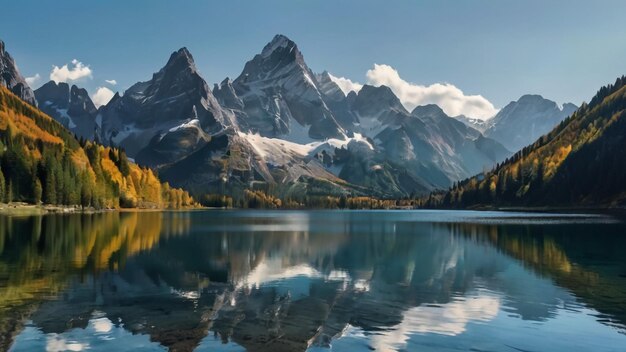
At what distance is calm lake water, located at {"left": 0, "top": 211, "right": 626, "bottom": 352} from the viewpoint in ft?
90.8

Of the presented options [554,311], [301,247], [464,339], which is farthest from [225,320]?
[301,247]

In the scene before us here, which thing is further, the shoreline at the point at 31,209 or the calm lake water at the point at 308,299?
the shoreline at the point at 31,209

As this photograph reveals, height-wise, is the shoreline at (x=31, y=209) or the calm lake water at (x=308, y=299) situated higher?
the shoreline at (x=31, y=209)

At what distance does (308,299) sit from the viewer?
3984 centimetres

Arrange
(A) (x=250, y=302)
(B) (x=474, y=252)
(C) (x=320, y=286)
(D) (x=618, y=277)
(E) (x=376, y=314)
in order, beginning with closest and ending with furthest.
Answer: (E) (x=376, y=314) → (A) (x=250, y=302) → (C) (x=320, y=286) → (D) (x=618, y=277) → (B) (x=474, y=252)

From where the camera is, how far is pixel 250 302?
38000mm

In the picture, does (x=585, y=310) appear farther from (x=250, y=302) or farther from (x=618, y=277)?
(x=250, y=302)

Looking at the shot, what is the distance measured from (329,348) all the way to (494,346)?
8.62 metres

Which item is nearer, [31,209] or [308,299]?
[308,299]

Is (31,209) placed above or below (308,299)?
above

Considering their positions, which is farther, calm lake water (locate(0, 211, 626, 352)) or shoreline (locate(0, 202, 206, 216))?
shoreline (locate(0, 202, 206, 216))

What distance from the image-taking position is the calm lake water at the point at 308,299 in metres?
27.7

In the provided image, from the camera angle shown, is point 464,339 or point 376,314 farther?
point 376,314

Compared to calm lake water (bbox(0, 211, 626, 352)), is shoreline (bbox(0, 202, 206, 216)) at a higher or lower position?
higher
